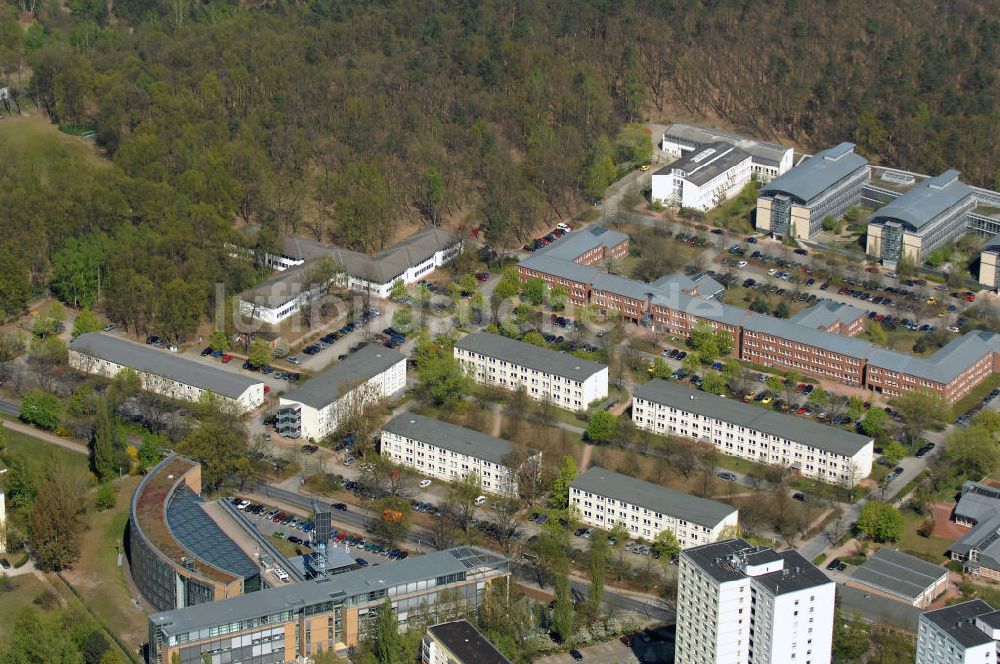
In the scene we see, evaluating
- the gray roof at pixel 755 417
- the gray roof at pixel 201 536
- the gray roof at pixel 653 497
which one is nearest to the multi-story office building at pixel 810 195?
the gray roof at pixel 755 417

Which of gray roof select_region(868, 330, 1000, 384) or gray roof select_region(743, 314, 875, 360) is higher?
gray roof select_region(743, 314, 875, 360)

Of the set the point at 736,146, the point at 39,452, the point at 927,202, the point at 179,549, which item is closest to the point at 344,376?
the point at 39,452

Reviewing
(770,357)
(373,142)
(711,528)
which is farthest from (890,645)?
(373,142)

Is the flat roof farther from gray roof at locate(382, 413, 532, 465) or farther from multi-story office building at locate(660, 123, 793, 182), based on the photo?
multi-story office building at locate(660, 123, 793, 182)

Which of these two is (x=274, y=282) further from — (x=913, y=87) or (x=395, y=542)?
(x=913, y=87)

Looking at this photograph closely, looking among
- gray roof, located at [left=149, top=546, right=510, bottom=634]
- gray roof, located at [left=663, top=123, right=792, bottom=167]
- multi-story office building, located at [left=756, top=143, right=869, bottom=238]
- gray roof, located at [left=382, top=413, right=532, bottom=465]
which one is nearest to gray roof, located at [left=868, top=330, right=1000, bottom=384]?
multi-story office building, located at [left=756, top=143, right=869, bottom=238]

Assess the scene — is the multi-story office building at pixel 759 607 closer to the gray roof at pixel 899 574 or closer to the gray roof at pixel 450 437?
the gray roof at pixel 899 574
